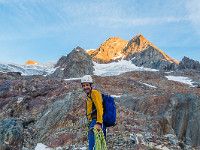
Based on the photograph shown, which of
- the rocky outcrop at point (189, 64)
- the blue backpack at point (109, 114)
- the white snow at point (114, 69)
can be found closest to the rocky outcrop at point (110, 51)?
the white snow at point (114, 69)

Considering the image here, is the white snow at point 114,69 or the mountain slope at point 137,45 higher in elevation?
the mountain slope at point 137,45

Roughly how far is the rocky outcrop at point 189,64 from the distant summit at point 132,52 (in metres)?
27.6

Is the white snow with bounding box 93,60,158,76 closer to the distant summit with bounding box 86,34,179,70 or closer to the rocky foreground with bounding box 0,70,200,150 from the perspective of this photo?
the distant summit with bounding box 86,34,179,70

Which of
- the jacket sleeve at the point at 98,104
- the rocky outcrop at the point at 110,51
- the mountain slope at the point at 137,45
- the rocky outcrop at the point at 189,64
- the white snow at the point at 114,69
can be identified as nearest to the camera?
the jacket sleeve at the point at 98,104

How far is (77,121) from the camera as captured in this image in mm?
12320

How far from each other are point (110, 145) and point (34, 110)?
10.8 meters

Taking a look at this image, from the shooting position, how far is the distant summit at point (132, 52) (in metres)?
130

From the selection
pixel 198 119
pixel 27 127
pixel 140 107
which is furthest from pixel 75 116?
pixel 198 119

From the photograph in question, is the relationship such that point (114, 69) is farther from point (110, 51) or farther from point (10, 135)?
point (10, 135)

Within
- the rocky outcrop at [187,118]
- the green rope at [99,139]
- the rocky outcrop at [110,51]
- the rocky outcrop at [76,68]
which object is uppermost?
the rocky outcrop at [110,51]

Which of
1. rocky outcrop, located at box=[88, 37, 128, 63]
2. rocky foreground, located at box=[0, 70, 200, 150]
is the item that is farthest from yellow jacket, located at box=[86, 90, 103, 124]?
rocky outcrop, located at box=[88, 37, 128, 63]

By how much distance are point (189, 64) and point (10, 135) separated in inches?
3970

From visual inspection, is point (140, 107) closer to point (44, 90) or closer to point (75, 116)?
point (75, 116)

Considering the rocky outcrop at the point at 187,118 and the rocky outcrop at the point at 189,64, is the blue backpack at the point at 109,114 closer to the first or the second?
the rocky outcrop at the point at 187,118
